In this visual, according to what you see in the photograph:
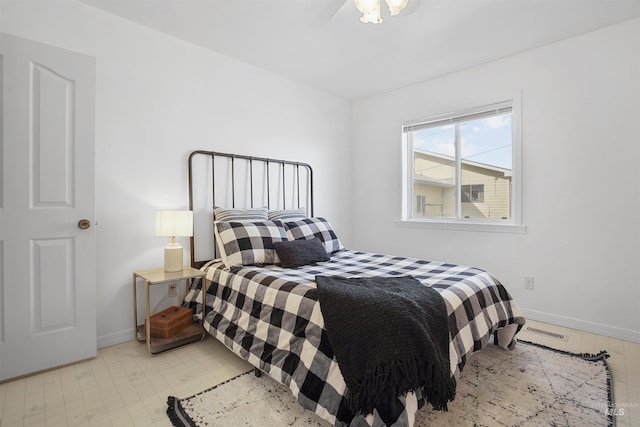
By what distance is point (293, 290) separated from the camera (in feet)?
5.97

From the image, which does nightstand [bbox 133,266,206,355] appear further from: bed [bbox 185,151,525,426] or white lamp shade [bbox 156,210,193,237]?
white lamp shade [bbox 156,210,193,237]

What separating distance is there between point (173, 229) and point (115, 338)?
37.2 inches

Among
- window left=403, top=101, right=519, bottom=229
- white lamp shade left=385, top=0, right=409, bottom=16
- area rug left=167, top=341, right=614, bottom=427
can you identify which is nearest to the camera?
area rug left=167, top=341, right=614, bottom=427

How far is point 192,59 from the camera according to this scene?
2799 mm

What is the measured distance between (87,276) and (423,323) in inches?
85.1

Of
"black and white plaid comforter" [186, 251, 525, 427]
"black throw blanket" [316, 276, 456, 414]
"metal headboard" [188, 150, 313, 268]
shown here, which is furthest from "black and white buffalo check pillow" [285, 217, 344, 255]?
"black throw blanket" [316, 276, 456, 414]

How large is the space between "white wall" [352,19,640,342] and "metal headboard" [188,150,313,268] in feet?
5.76

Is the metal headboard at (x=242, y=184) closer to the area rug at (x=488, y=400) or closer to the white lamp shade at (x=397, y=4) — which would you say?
the area rug at (x=488, y=400)

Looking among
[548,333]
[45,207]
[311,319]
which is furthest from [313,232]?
[548,333]

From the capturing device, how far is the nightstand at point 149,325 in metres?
2.18

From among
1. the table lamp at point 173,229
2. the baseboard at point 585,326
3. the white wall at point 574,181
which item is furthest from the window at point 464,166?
the table lamp at point 173,229

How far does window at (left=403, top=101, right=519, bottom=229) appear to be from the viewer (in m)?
3.14

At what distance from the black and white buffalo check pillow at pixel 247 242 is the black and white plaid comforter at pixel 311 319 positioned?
0.12m

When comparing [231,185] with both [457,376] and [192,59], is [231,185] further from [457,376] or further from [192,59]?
[457,376]
